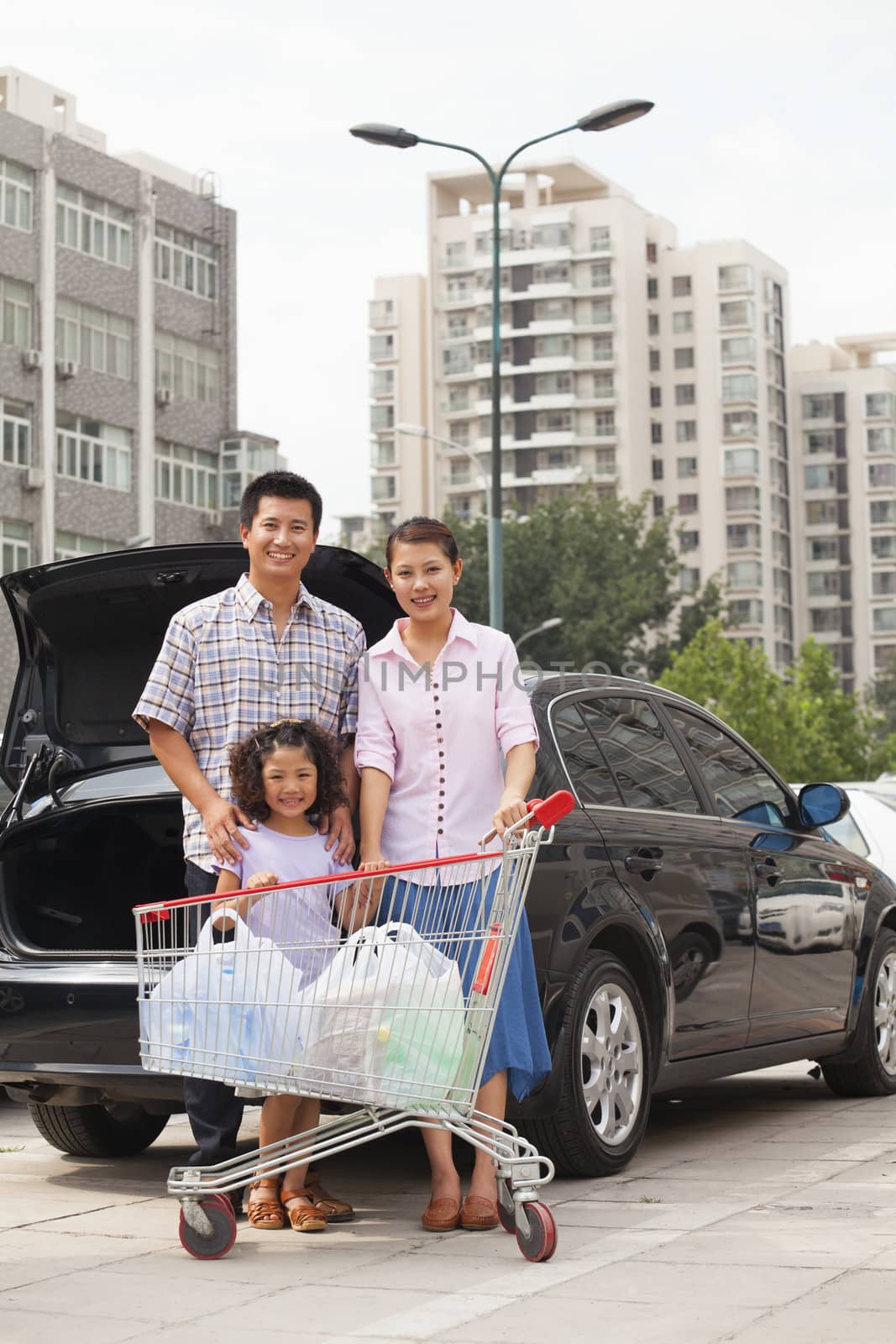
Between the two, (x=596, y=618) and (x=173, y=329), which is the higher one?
(x=173, y=329)

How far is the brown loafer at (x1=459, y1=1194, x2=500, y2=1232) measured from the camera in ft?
18.3

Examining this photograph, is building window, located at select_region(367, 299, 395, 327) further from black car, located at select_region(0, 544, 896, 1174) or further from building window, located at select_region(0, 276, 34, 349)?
black car, located at select_region(0, 544, 896, 1174)

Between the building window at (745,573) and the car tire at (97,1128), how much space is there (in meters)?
105

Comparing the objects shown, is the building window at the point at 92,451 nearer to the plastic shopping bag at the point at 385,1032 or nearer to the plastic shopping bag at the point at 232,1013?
the plastic shopping bag at the point at 232,1013

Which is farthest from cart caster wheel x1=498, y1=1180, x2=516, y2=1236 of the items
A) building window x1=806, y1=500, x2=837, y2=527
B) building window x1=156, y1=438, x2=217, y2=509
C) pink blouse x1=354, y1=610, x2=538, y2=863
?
building window x1=806, y1=500, x2=837, y2=527

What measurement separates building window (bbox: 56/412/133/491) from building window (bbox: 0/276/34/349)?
7.43 ft

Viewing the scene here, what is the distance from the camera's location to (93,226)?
176 ft

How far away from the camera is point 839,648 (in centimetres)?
11850

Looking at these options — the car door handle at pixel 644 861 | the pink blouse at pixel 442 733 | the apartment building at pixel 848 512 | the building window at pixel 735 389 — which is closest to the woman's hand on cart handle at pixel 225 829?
the pink blouse at pixel 442 733

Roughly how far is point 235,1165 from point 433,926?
3.19 ft

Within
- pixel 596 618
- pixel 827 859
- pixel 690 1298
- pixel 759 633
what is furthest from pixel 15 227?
pixel 759 633

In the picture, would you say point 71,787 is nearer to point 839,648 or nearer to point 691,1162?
point 691,1162

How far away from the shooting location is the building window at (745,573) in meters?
111

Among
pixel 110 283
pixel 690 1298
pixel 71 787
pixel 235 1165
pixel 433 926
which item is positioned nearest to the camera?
pixel 690 1298
